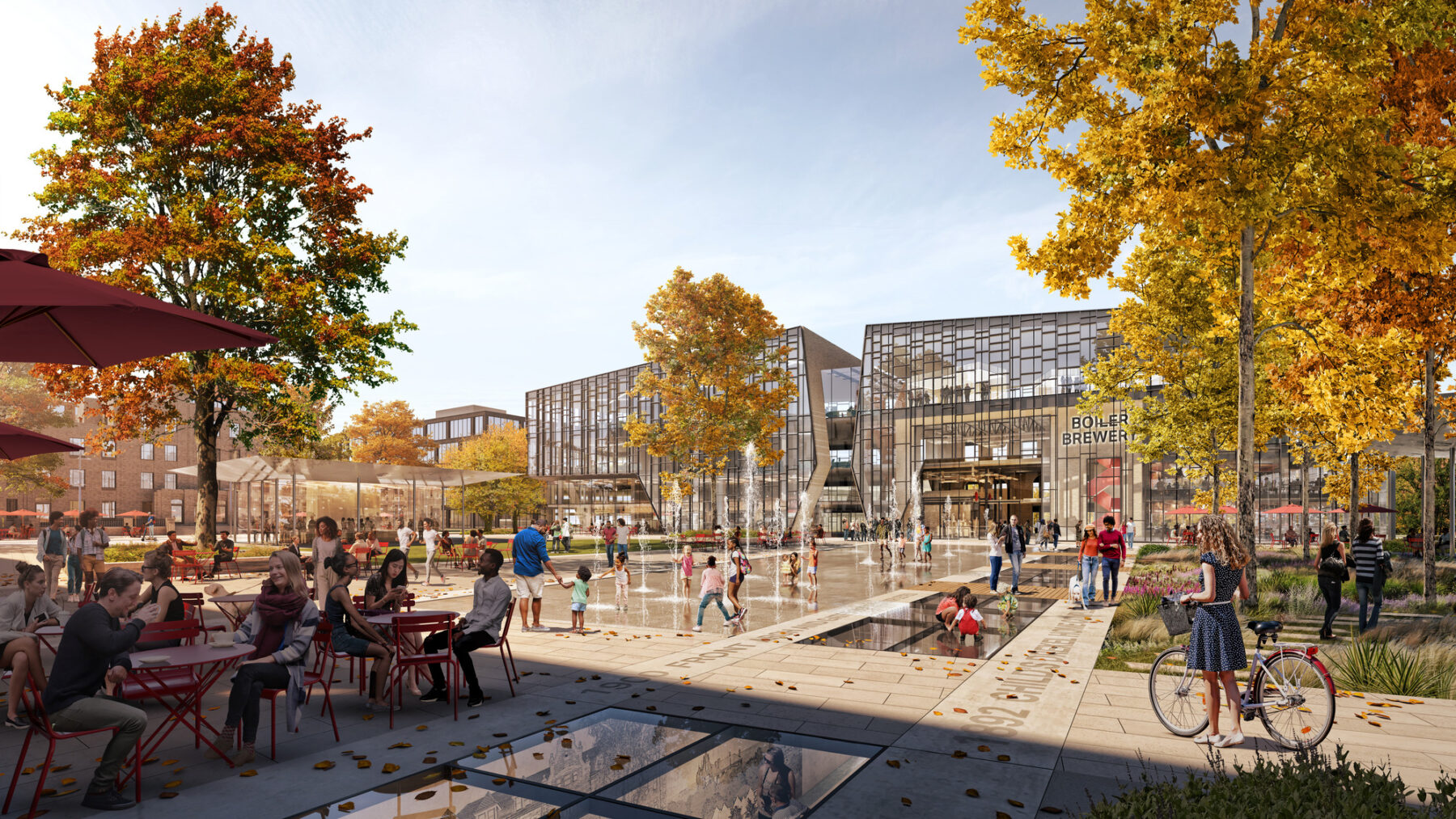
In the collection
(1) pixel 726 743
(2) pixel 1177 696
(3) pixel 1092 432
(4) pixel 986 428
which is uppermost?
(4) pixel 986 428

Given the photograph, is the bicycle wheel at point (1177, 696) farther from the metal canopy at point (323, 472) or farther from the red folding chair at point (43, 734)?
the metal canopy at point (323, 472)

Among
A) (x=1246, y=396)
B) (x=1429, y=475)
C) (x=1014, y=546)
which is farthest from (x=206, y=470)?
(x=1429, y=475)

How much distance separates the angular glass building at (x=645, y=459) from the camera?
6606 centimetres

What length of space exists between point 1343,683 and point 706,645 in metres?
7.38

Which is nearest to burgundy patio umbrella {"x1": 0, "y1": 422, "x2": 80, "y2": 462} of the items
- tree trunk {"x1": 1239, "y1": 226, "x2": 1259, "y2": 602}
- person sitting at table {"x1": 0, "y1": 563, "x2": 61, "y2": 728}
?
person sitting at table {"x1": 0, "y1": 563, "x2": 61, "y2": 728}

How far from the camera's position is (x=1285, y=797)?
13.4 feet

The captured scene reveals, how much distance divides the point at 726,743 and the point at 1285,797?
12.4ft

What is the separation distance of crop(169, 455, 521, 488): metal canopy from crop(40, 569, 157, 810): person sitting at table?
21.3 meters

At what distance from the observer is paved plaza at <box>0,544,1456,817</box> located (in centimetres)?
518

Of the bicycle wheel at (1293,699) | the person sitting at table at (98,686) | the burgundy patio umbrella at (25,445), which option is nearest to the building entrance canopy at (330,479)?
the burgundy patio umbrella at (25,445)

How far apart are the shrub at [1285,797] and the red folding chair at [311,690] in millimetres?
5596

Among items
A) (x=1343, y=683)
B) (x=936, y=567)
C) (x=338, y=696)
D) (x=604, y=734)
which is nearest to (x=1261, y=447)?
(x=936, y=567)

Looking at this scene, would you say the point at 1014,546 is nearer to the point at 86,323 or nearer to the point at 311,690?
the point at 311,690

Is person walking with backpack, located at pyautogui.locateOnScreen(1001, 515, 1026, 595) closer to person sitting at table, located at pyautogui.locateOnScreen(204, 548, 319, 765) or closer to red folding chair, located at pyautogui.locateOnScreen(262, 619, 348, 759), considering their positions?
red folding chair, located at pyautogui.locateOnScreen(262, 619, 348, 759)
